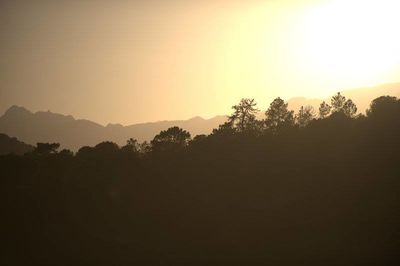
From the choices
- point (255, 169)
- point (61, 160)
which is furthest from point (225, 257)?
point (61, 160)

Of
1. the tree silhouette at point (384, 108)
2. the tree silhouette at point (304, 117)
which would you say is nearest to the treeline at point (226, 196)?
Answer: the tree silhouette at point (384, 108)

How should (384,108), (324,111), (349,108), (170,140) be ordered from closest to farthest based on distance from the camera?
1. (384,108)
2. (349,108)
3. (170,140)
4. (324,111)

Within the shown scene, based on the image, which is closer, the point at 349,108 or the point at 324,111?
the point at 349,108

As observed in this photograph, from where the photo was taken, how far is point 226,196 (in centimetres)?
7806

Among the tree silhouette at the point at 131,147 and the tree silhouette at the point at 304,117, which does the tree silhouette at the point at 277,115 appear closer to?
the tree silhouette at the point at 304,117

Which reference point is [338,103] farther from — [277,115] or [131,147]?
[131,147]

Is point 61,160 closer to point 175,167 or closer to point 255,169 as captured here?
point 175,167

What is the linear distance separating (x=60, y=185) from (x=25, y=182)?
26.1 ft

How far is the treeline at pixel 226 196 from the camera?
2591 inches

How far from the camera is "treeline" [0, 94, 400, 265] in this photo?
65.8m

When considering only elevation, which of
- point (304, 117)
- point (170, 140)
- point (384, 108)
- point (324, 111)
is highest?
point (324, 111)

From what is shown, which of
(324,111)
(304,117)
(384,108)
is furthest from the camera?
(304,117)

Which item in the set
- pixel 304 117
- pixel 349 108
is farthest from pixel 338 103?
pixel 304 117

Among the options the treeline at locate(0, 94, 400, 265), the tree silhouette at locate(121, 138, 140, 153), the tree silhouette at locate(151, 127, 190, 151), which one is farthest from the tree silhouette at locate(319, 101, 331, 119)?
the tree silhouette at locate(121, 138, 140, 153)
